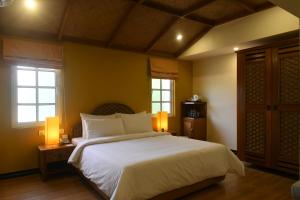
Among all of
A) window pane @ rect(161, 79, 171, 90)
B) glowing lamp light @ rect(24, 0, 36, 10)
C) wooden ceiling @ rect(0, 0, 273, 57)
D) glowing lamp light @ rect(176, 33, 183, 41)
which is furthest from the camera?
window pane @ rect(161, 79, 171, 90)

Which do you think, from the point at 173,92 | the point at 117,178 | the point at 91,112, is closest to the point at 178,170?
the point at 117,178

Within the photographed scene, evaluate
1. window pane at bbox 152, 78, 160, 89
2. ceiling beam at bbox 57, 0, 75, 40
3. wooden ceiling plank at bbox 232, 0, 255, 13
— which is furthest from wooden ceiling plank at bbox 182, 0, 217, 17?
ceiling beam at bbox 57, 0, 75, 40

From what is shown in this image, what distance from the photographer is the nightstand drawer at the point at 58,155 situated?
3.29 metres

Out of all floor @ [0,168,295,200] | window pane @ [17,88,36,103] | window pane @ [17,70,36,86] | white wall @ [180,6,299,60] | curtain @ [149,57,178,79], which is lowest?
floor @ [0,168,295,200]

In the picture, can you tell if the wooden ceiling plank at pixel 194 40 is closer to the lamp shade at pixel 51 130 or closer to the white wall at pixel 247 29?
the white wall at pixel 247 29

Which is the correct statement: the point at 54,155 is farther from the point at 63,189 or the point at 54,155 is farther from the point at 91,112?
the point at 91,112

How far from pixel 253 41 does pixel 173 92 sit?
7.27ft

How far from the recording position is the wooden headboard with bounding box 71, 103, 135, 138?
12.9 ft

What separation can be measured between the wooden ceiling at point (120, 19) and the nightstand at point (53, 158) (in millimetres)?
1879

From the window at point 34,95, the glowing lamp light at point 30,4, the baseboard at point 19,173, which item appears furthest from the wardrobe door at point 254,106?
the baseboard at point 19,173

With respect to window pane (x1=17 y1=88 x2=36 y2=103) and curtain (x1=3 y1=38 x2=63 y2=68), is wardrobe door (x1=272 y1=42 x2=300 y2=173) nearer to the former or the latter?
curtain (x1=3 y1=38 x2=63 y2=68)

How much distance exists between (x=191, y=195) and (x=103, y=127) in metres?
1.74

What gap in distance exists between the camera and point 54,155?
3.33m

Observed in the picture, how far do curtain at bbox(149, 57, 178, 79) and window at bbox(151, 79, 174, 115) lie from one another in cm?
22
